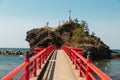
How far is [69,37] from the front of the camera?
10381cm

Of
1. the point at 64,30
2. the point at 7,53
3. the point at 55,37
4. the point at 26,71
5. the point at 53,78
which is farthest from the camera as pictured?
the point at 7,53

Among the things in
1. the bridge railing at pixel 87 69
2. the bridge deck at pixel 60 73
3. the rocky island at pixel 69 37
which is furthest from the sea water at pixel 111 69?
the bridge railing at pixel 87 69

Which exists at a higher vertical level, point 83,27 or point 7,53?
point 83,27

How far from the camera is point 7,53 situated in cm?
15200

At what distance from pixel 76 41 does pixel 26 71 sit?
8562 cm

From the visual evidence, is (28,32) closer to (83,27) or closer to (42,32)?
(42,32)

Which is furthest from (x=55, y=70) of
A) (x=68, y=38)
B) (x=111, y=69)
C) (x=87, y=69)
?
(x=68, y=38)

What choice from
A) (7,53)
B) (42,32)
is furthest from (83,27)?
(7,53)

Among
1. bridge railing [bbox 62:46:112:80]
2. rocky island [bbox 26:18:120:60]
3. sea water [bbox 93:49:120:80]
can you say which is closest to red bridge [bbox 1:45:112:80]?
bridge railing [bbox 62:46:112:80]

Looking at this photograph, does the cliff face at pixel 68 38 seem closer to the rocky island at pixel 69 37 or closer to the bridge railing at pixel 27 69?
the rocky island at pixel 69 37

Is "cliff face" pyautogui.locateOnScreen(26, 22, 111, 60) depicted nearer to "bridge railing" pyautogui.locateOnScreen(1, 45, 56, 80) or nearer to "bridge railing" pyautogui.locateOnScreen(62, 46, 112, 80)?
"bridge railing" pyautogui.locateOnScreen(62, 46, 112, 80)

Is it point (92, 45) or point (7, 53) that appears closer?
point (92, 45)

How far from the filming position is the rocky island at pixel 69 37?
97250mm

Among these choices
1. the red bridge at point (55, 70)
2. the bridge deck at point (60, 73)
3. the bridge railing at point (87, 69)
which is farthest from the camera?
the bridge deck at point (60, 73)
